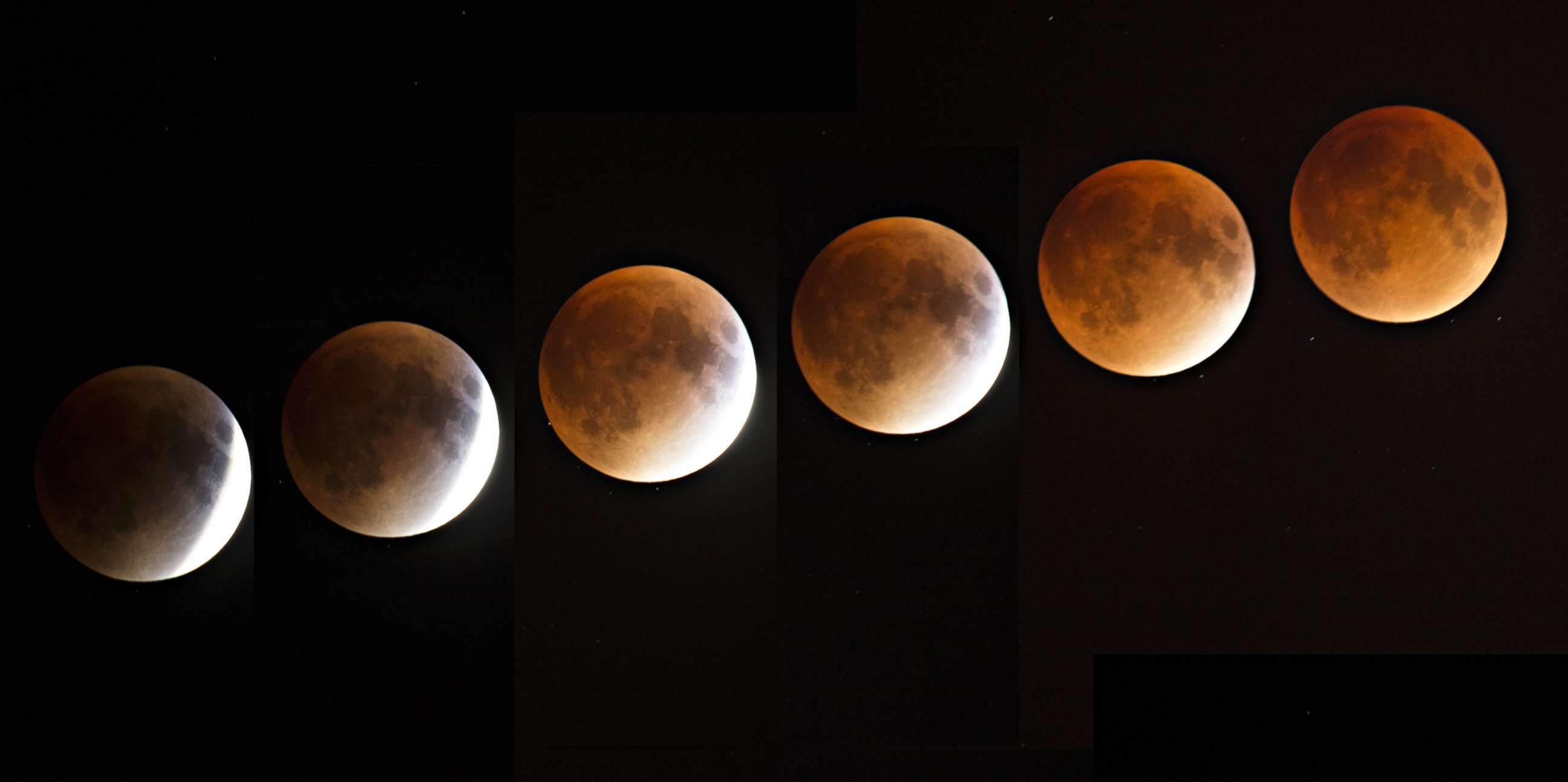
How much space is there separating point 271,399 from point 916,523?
2.08m

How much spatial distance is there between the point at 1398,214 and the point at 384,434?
9.88ft

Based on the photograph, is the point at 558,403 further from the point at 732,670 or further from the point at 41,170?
the point at 41,170

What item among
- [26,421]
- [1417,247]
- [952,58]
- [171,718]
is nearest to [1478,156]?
[1417,247]

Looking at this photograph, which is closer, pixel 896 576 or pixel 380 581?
pixel 896 576

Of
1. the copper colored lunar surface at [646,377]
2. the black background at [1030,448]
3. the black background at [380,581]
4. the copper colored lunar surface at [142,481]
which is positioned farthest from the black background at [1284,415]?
the copper colored lunar surface at [142,481]

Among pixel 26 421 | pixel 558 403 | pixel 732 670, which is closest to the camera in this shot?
pixel 558 403

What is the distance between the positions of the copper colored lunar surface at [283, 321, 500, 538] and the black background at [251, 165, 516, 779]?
177 mm

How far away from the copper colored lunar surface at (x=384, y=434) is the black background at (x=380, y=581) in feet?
0.58

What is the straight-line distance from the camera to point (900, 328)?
272cm

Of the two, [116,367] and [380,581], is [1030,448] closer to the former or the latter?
[380,581]

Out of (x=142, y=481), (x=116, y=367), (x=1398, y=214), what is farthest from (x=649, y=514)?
(x=1398, y=214)

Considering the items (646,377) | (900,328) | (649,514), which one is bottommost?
(649,514)

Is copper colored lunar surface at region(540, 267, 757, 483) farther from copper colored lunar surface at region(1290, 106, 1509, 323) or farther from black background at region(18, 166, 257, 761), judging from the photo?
copper colored lunar surface at region(1290, 106, 1509, 323)

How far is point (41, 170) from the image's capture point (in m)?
3.41
